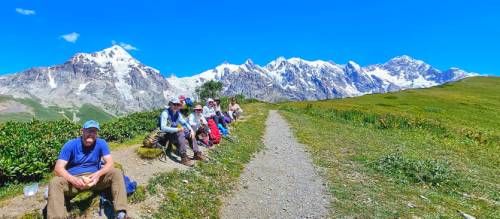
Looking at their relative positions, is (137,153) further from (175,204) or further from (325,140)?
(325,140)

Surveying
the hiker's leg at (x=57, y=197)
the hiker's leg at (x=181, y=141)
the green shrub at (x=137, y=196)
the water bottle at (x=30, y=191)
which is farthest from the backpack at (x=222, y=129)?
the hiker's leg at (x=57, y=197)

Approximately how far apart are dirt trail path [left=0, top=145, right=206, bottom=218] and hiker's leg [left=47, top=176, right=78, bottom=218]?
995 millimetres

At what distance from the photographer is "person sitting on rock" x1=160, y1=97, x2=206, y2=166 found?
778 inches

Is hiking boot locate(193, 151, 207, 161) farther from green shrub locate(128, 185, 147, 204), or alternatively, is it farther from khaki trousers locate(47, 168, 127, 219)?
khaki trousers locate(47, 168, 127, 219)

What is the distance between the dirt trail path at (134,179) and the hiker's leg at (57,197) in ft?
3.26

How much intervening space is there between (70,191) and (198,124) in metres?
12.4

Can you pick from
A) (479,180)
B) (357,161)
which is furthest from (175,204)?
(479,180)

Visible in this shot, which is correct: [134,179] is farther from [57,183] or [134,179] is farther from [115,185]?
[57,183]

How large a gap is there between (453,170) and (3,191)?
69.4 feet

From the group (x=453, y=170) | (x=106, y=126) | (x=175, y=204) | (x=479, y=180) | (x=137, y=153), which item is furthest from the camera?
(x=106, y=126)

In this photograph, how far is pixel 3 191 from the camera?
14570mm

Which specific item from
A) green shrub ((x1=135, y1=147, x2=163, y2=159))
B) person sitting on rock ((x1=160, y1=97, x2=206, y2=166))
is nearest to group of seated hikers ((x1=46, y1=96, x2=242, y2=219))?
green shrub ((x1=135, y1=147, x2=163, y2=159))

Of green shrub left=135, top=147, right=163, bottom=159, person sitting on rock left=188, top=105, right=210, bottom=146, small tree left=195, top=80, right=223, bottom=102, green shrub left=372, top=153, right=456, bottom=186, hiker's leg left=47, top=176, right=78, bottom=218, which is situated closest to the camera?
hiker's leg left=47, top=176, right=78, bottom=218

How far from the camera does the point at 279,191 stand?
1742 centimetres
